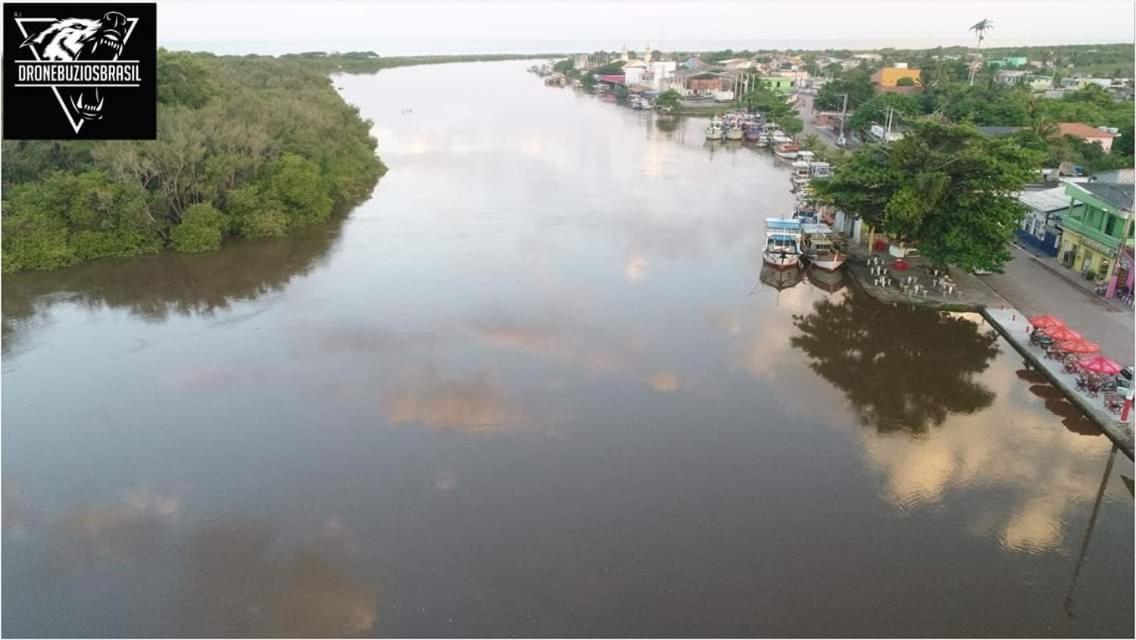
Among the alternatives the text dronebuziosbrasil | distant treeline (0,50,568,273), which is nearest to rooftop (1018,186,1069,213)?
the text dronebuziosbrasil

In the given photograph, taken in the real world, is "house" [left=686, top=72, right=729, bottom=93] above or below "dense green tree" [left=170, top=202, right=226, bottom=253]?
above

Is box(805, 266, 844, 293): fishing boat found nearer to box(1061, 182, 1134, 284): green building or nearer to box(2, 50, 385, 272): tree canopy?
box(1061, 182, 1134, 284): green building

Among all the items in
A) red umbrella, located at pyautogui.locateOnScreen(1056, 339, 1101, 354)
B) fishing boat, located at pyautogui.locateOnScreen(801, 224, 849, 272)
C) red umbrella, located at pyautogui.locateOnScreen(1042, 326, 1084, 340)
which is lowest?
red umbrella, located at pyautogui.locateOnScreen(1056, 339, 1101, 354)

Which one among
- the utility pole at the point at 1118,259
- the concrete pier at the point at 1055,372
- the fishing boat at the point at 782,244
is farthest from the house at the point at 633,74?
the concrete pier at the point at 1055,372

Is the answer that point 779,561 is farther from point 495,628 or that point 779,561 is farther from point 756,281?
point 756,281

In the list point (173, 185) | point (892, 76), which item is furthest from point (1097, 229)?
point (892, 76)

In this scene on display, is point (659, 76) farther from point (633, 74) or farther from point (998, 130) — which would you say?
point (998, 130)
